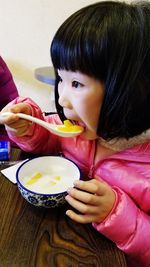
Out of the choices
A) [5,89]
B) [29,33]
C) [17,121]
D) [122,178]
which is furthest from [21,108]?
[29,33]

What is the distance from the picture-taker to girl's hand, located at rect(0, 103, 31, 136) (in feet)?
1.85

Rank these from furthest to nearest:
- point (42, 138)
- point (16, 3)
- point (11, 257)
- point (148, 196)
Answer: point (16, 3) < point (42, 138) < point (148, 196) < point (11, 257)

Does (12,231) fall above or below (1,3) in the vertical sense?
below

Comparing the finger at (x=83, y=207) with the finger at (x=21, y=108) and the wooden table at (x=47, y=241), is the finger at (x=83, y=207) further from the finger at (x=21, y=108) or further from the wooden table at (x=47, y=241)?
the finger at (x=21, y=108)

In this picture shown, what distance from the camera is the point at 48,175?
1.97 ft

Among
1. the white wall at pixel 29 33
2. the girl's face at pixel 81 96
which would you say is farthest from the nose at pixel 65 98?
the white wall at pixel 29 33

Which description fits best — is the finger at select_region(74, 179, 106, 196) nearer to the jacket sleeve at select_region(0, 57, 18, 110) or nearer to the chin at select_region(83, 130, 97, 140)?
A: the chin at select_region(83, 130, 97, 140)

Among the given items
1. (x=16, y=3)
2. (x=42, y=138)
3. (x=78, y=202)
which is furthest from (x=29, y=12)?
(x=78, y=202)

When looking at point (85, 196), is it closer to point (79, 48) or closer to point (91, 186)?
point (91, 186)

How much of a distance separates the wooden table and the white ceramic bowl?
0.03 metres

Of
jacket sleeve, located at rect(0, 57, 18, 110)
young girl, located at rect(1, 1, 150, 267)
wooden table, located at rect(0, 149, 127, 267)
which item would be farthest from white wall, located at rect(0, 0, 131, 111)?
wooden table, located at rect(0, 149, 127, 267)

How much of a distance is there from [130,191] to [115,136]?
0.36ft

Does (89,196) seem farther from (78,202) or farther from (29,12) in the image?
(29,12)

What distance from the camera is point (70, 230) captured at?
458 mm
